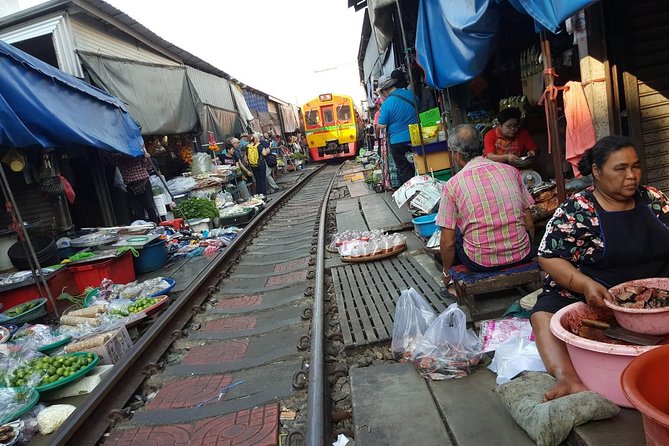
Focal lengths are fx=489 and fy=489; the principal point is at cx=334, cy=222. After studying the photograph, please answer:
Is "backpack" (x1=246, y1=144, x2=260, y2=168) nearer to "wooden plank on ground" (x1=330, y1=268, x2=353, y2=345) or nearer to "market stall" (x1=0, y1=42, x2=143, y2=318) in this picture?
"market stall" (x1=0, y1=42, x2=143, y2=318)

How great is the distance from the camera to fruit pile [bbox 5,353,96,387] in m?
3.79

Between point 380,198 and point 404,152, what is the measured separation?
4.72 feet

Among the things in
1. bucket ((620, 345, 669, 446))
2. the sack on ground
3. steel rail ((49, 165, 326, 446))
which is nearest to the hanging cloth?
the sack on ground

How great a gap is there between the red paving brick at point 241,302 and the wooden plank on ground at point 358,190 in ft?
22.0

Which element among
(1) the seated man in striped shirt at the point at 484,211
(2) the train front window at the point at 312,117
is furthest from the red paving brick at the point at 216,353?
(2) the train front window at the point at 312,117

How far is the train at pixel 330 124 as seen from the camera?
25.9m

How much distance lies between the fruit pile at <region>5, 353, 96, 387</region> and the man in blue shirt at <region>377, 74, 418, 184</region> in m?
6.63

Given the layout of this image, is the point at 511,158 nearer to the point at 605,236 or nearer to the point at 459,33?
the point at 459,33

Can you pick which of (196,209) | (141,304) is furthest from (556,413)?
(196,209)

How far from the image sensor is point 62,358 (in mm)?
4051

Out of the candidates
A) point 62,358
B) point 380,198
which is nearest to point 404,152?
point 380,198

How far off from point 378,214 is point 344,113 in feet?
59.1

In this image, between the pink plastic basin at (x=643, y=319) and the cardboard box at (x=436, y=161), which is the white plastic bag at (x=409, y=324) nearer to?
the pink plastic basin at (x=643, y=319)

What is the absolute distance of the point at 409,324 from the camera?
11.1 feet
